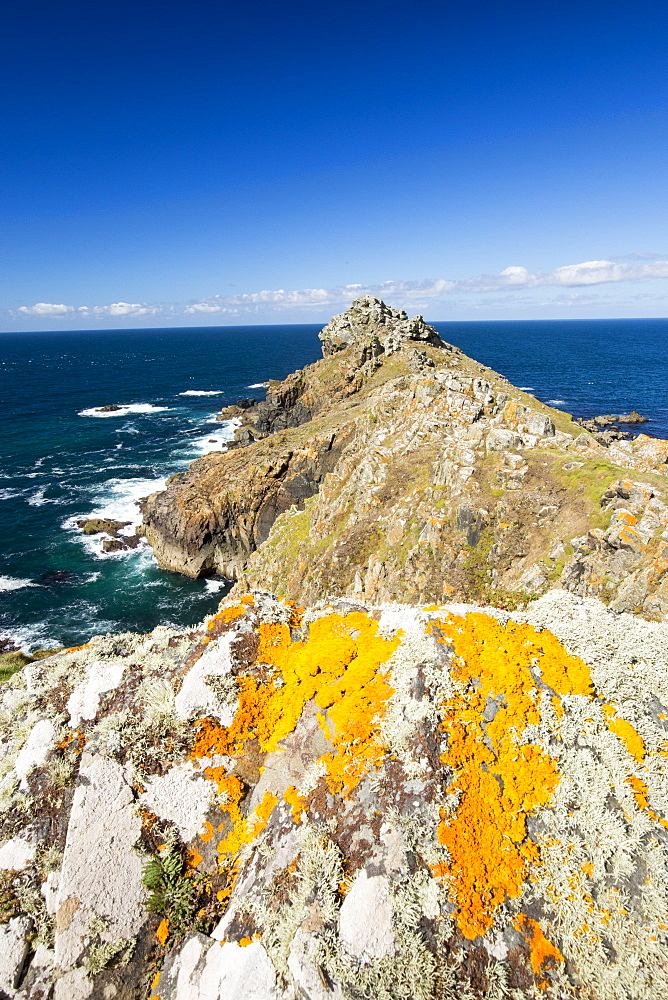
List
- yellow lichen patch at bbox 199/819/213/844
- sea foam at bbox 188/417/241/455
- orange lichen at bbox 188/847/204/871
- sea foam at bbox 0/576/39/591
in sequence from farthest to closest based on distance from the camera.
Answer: sea foam at bbox 188/417/241/455 → sea foam at bbox 0/576/39/591 → yellow lichen patch at bbox 199/819/213/844 → orange lichen at bbox 188/847/204/871

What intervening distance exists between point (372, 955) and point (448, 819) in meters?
1.56

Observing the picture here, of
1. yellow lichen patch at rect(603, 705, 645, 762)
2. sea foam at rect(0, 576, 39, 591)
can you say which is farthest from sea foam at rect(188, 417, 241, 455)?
yellow lichen patch at rect(603, 705, 645, 762)

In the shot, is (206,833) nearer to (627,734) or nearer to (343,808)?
(343,808)

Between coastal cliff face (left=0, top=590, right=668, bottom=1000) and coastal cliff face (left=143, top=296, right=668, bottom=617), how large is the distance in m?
6.48

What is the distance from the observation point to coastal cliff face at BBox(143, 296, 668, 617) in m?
15.4

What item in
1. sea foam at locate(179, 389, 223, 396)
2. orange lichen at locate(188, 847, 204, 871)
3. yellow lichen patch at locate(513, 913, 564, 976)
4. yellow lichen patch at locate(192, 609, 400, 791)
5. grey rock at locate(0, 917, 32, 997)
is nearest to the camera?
A: yellow lichen patch at locate(513, 913, 564, 976)

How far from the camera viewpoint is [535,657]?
7355 mm

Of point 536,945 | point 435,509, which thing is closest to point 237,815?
point 536,945

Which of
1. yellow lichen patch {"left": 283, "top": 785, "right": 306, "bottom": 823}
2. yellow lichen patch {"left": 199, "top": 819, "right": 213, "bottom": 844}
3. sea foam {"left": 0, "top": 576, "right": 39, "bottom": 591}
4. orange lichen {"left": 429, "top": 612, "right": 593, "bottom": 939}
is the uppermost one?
orange lichen {"left": 429, "top": 612, "right": 593, "bottom": 939}

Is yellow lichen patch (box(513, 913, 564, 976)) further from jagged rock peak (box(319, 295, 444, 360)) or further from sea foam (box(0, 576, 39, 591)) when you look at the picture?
jagged rock peak (box(319, 295, 444, 360))

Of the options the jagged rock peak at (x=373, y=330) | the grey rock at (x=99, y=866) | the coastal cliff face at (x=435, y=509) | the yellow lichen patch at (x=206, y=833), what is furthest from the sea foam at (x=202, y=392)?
the yellow lichen patch at (x=206, y=833)

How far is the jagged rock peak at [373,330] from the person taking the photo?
63.2 meters

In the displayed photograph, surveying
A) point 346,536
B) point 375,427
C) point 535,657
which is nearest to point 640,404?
point 375,427

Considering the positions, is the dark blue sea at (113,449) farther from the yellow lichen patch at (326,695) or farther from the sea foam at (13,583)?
the yellow lichen patch at (326,695)
